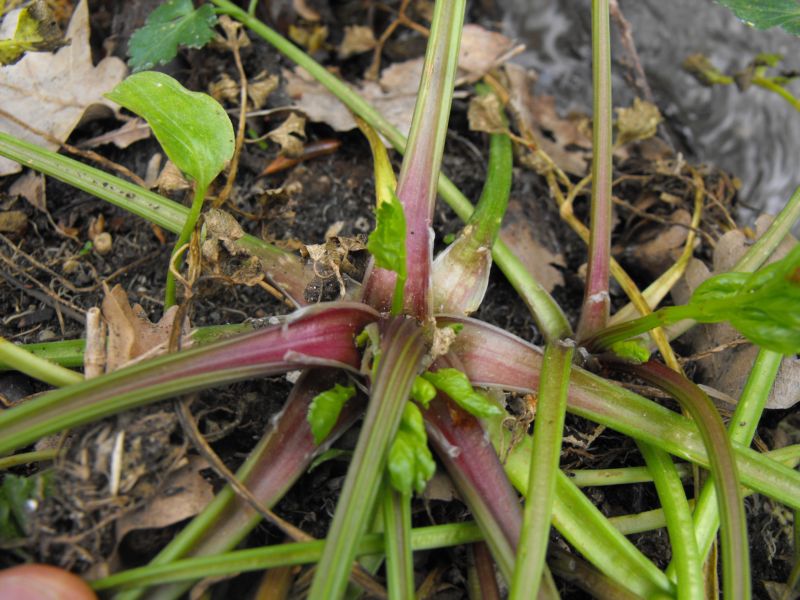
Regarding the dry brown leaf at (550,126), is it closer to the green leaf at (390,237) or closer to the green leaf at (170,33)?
the green leaf at (170,33)

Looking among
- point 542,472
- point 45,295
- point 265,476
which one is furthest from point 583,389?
point 45,295

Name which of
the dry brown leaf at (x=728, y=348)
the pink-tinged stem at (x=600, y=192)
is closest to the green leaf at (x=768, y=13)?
the pink-tinged stem at (x=600, y=192)

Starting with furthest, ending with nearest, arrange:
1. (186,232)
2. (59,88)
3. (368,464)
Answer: (59,88) < (186,232) < (368,464)

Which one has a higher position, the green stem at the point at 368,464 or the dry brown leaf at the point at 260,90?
the dry brown leaf at the point at 260,90

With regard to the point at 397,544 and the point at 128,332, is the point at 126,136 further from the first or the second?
the point at 397,544

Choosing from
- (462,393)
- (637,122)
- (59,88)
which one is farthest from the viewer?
(637,122)

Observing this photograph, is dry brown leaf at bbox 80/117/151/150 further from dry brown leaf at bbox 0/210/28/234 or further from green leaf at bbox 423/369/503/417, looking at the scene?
green leaf at bbox 423/369/503/417
